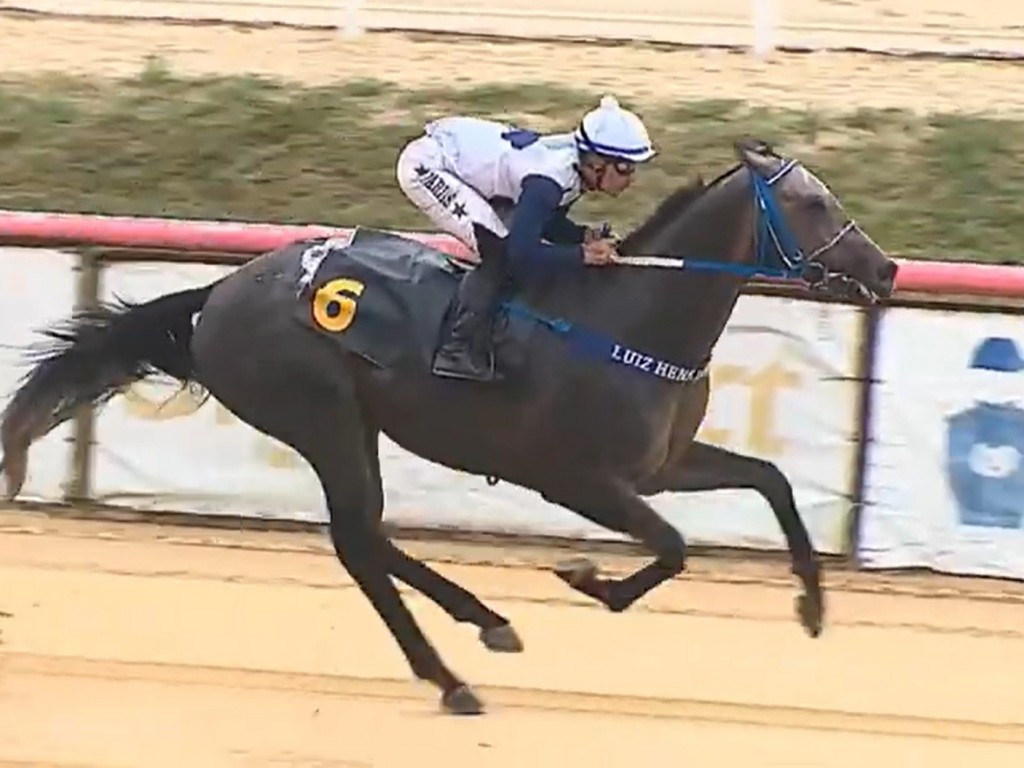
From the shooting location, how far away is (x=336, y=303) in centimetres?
657

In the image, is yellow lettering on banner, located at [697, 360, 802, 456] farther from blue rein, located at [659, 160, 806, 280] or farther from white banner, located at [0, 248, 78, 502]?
white banner, located at [0, 248, 78, 502]

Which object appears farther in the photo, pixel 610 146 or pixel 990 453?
pixel 990 453

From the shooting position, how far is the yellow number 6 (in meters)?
6.56

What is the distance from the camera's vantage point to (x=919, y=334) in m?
8.88

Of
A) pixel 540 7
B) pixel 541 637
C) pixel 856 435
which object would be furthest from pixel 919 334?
pixel 540 7

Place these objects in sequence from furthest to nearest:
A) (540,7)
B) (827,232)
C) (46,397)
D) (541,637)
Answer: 1. (540,7)
2. (541,637)
3. (46,397)
4. (827,232)

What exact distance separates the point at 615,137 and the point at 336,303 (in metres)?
1.11

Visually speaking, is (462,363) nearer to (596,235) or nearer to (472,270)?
(472,270)

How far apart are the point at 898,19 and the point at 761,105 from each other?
260cm

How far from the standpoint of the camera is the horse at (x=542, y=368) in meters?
6.20

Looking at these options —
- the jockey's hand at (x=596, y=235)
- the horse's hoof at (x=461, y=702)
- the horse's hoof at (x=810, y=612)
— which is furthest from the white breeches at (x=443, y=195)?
the horse's hoof at (x=810, y=612)

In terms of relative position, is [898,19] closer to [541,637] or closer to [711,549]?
[711,549]

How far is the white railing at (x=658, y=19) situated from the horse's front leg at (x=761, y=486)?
26.1ft

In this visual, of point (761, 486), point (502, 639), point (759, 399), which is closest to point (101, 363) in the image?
point (502, 639)
